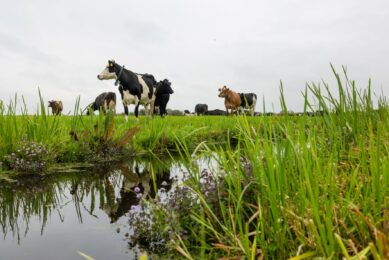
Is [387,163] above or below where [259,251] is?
above

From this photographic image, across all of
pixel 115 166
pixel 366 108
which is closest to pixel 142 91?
pixel 115 166

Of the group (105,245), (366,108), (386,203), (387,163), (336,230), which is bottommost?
(105,245)

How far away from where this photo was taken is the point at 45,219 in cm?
310

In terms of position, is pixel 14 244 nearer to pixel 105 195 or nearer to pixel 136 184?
pixel 105 195

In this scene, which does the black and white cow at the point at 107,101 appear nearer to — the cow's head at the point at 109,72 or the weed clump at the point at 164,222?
the cow's head at the point at 109,72

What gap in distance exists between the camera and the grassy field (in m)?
1.80

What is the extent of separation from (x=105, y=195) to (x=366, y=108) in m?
2.90

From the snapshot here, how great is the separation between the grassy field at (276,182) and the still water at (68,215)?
0.32 meters

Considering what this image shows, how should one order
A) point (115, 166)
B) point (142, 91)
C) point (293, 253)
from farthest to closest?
point (142, 91) → point (115, 166) → point (293, 253)

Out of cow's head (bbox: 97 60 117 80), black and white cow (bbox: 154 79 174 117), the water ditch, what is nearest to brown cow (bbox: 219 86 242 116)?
black and white cow (bbox: 154 79 174 117)

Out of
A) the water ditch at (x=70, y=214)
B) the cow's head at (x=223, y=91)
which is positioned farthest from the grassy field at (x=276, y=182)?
the cow's head at (x=223, y=91)

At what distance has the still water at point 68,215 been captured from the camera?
8.19 ft

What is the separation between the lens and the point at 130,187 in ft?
14.0

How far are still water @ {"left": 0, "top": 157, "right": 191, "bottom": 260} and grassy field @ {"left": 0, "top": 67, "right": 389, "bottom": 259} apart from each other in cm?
32
